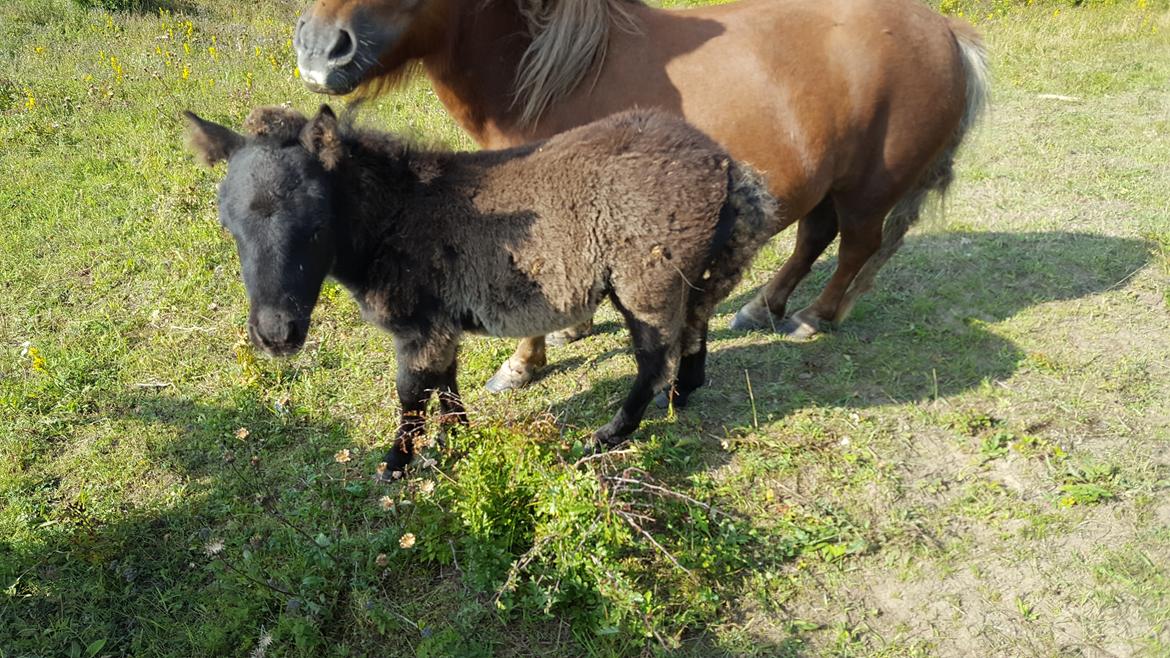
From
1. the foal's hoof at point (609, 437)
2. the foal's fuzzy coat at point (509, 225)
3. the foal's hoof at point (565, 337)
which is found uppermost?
the foal's fuzzy coat at point (509, 225)

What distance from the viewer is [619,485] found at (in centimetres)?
301

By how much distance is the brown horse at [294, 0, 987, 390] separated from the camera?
12.0ft

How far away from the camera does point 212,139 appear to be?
297cm

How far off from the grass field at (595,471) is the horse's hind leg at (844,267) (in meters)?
0.17

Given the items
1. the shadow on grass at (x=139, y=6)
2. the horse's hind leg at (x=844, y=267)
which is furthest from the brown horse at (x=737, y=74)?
the shadow on grass at (x=139, y=6)

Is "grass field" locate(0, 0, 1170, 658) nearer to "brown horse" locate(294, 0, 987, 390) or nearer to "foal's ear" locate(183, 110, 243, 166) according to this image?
"brown horse" locate(294, 0, 987, 390)

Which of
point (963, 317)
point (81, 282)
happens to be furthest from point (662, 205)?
point (81, 282)

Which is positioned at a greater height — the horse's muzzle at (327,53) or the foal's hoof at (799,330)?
the horse's muzzle at (327,53)

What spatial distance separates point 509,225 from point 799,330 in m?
2.56

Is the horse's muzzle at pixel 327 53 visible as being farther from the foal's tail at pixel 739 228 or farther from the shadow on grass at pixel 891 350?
the shadow on grass at pixel 891 350

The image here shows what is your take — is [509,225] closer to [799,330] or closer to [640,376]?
[640,376]

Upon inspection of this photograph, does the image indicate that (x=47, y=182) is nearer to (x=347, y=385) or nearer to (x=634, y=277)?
(x=347, y=385)

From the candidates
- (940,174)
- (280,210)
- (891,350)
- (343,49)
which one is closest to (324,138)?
(280,210)

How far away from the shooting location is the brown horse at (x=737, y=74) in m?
3.66
